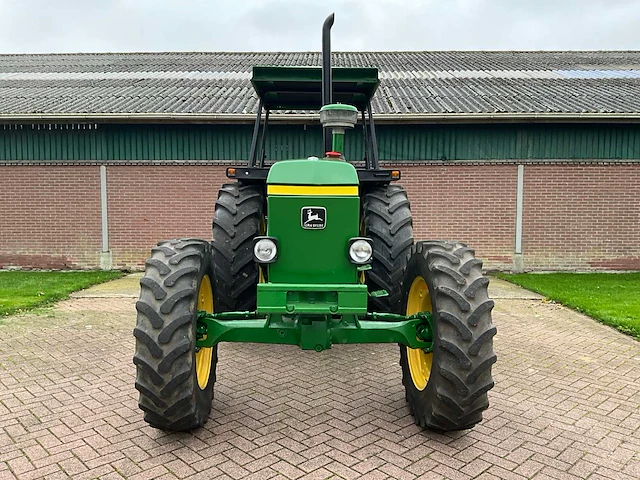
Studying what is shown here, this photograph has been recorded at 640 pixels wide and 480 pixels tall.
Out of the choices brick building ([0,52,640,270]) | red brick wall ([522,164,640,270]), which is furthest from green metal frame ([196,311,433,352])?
red brick wall ([522,164,640,270])

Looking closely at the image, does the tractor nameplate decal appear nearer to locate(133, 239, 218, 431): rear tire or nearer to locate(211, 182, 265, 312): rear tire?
locate(133, 239, 218, 431): rear tire

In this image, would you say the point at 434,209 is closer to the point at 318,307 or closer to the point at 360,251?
the point at 360,251

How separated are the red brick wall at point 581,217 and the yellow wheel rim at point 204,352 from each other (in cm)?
836

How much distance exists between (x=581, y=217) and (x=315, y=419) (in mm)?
8775

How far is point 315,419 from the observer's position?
3.93m

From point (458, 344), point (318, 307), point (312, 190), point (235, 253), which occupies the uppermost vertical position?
point (312, 190)

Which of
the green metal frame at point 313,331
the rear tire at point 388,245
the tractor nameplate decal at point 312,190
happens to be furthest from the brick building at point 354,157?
the green metal frame at point 313,331

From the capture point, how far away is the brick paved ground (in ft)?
10.7

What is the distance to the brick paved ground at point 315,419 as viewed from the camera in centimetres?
326

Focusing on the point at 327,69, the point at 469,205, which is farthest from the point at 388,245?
the point at 469,205

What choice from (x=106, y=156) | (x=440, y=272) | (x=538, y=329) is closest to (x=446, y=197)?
(x=538, y=329)

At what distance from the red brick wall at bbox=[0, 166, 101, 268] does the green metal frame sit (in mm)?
8273

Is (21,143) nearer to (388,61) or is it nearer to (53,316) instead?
(53,316)

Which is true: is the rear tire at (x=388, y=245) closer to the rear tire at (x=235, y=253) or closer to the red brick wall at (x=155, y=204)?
the rear tire at (x=235, y=253)
